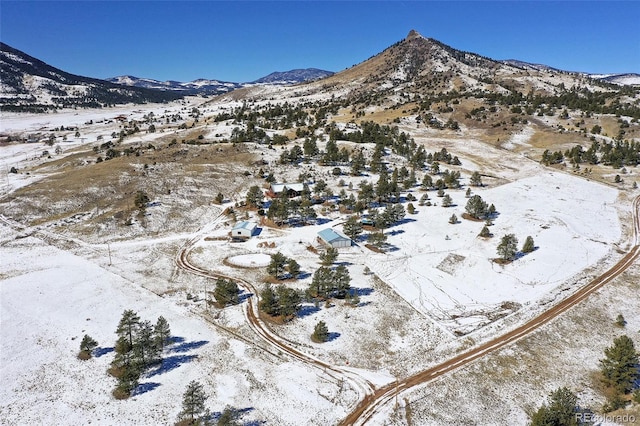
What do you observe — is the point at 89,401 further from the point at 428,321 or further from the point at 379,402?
the point at 428,321

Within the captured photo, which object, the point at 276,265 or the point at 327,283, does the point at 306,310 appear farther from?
the point at 276,265

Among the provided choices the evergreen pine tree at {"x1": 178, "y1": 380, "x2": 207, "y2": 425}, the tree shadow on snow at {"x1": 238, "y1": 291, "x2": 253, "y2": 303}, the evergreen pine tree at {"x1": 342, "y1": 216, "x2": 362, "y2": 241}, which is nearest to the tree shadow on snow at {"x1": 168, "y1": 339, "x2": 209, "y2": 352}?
the evergreen pine tree at {"x1": 178, "y1": 380, "x2": 207, "y2": 425}

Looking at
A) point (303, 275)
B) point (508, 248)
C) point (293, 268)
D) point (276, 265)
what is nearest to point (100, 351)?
point (276, 265)

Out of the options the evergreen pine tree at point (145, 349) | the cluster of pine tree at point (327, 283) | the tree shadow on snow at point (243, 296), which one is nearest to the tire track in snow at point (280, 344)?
the tree shadow on snow at point (243, 296)

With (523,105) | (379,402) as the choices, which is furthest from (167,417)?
(523,105)

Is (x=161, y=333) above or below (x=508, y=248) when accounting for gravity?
below

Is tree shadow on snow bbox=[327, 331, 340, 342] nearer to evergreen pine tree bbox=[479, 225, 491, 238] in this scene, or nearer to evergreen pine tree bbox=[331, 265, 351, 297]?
evergreen pine tree bbox=[331, 265, 351, 297]

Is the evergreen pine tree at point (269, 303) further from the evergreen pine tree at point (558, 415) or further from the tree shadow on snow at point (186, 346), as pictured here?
the evergreen pine tree at point (558, 415)

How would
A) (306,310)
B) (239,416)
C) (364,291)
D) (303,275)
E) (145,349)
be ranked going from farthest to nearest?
1. (303,275)
2. (364,291)
3. (306,310)
4. (145,349)
5. (239,416)
